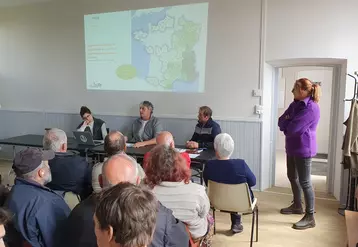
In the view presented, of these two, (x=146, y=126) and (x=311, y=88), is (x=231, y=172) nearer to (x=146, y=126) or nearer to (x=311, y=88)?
(x=311, y=88)

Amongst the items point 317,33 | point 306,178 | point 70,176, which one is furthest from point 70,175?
point 317,33

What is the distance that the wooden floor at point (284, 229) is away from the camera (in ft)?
10.1

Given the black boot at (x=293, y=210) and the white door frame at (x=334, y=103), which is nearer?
the black boot at (x=293, y=210)

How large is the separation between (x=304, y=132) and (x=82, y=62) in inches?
146

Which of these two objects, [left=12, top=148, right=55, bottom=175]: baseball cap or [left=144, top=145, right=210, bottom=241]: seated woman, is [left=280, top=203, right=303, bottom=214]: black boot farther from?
[left=12, top=148, right=55, bottom=175]: baseball cap

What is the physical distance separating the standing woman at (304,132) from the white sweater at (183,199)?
1627 millimetres

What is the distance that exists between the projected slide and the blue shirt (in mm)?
3248

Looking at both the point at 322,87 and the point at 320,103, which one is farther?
the point at 320,103

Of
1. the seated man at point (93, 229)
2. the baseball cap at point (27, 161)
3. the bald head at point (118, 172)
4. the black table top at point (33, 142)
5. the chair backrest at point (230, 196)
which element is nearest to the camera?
the seated man at point (93, 229)

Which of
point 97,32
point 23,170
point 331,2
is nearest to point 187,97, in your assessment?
point 97,32

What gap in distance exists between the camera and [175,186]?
2004mm

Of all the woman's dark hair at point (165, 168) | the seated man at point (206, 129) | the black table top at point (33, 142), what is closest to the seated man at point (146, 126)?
the seated man at point (206, 129)

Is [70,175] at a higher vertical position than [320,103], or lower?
lower

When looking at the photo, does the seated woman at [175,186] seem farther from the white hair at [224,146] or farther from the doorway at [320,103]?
the doorway at [320,103]
